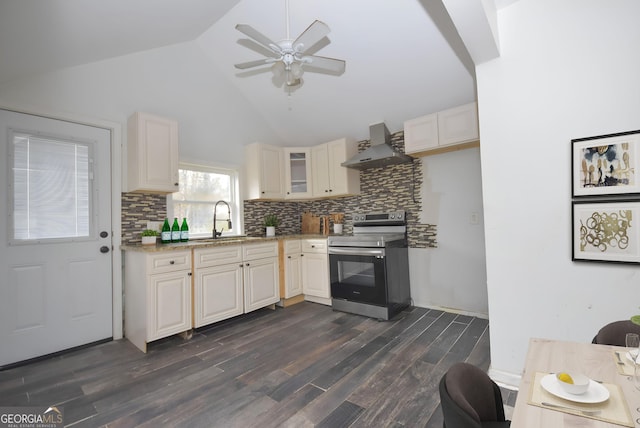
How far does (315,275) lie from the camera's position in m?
3.91

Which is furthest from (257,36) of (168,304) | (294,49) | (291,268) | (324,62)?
(291,268)

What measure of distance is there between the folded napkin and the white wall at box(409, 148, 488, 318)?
2643mm

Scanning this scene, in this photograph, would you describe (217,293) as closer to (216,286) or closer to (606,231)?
(216,286)

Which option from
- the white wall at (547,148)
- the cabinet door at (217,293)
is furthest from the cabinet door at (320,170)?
the white wall at (547,148)

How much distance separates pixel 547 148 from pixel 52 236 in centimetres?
399

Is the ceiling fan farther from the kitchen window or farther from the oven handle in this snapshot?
the oven handle

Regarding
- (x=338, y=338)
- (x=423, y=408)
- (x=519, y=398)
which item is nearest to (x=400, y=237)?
(x=338, y=338)

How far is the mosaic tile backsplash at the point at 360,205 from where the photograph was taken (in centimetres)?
314

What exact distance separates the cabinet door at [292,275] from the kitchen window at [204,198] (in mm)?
872

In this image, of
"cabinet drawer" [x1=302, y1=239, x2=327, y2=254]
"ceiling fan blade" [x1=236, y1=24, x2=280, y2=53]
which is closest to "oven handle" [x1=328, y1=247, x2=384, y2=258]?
"cabinet drawer" [x1=302, y1=239, x2=327, y2=254]

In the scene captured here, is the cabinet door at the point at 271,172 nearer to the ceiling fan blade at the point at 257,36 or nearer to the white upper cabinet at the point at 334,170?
the white upper cabinet at the point at 334,170

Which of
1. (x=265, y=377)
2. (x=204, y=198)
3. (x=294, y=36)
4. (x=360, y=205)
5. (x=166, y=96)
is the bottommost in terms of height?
(x=265, y=377)

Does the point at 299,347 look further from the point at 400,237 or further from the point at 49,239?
the point at 49,239

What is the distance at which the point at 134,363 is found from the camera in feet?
7.95
